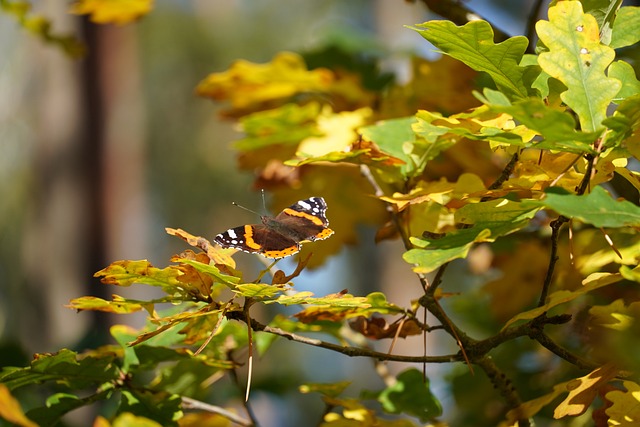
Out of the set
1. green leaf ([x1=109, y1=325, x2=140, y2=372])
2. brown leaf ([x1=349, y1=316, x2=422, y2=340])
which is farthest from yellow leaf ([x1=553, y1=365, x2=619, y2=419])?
green leaf ([x1=109, y1=325, x2=140, y2=372])

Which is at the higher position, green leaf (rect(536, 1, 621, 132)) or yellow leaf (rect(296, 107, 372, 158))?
green leaf (rect(536, 1, 621, 132))

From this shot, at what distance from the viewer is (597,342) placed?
3.62ft

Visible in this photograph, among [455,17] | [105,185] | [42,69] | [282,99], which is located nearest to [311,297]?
[455,17]

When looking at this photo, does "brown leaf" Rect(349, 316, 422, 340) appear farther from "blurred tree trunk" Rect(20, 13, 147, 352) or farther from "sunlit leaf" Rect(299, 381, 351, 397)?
"blurred tree trunk" Rect(20, 13, 147, 352)

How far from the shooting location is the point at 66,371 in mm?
933

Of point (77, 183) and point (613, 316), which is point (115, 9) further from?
point (77, 183)

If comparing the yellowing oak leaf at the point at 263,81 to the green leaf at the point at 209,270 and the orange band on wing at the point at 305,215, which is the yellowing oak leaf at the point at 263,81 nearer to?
the orange band on wing at the point at 305,215

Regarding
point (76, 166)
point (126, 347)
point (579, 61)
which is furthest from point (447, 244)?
point (76, 166)

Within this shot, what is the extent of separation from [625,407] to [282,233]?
48 cm

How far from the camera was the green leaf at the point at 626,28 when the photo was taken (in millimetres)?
849

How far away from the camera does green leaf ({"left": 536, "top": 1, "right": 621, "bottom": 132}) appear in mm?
782

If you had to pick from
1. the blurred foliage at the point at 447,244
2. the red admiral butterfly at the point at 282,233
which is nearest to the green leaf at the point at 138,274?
the blurred foliage at the point at 447,244

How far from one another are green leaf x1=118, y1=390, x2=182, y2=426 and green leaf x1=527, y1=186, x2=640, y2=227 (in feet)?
1.79

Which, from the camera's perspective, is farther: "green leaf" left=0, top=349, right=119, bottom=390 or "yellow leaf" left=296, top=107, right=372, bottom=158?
"yellow leaf" left=296, top=107, right=372, bottom=158
